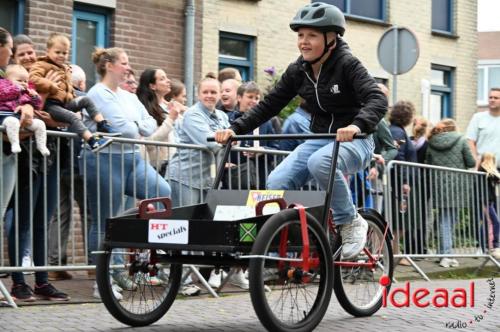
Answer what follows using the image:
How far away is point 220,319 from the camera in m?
7.86

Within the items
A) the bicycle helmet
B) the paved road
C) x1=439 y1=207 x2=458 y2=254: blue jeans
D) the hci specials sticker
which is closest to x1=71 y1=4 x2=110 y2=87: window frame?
x1=439 y1=207 x2=458 y2=254: blue jeans

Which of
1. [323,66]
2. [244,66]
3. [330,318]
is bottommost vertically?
[330,318]

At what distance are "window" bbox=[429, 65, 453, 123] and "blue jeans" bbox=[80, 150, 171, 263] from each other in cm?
1379

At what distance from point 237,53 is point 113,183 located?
28.5 ft

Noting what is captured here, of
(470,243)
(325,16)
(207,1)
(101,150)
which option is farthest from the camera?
(207,1)

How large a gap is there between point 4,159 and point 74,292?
1.34 meters

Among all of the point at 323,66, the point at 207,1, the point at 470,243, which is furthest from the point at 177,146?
the point at 207,1

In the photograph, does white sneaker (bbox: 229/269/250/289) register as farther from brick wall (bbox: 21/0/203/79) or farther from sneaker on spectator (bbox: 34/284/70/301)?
brick wall (bbox: 21/0/203/79)

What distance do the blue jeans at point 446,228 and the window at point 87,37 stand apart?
4589 mm

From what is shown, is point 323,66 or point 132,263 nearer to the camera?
point 132,263

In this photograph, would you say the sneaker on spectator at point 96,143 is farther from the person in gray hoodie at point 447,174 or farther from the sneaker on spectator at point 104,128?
the person in gray hoodie at point 447,174

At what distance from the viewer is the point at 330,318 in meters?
8.02

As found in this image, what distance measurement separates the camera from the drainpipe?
1561 cm

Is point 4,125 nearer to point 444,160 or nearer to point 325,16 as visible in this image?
point 325,16
